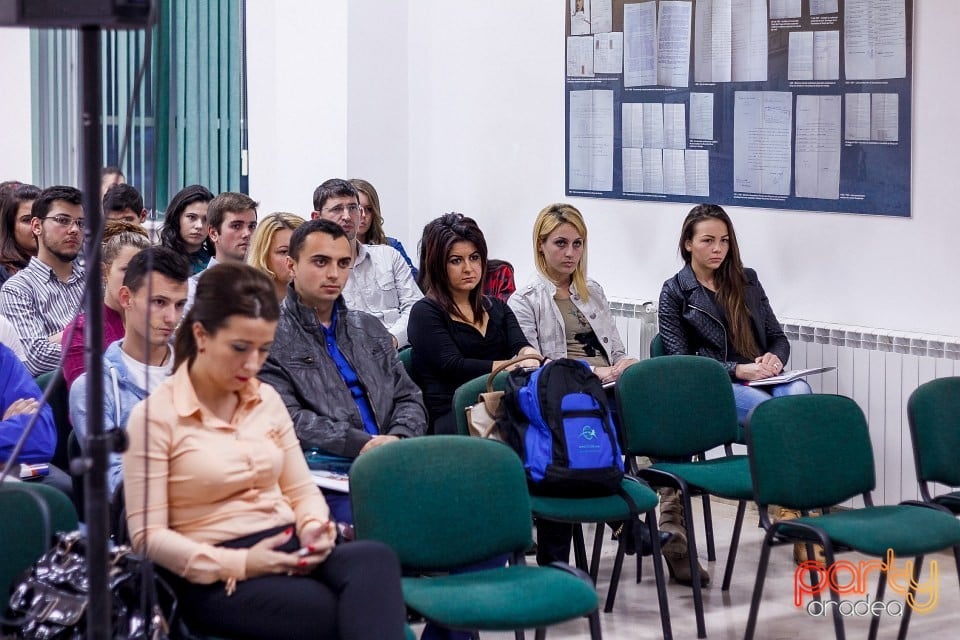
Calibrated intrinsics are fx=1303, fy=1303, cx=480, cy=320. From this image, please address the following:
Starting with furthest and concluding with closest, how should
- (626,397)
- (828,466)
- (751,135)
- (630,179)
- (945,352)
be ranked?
1. (630,179)
2. (751,135)
3. (945,352)
4. (626,397)
5. (828,466)

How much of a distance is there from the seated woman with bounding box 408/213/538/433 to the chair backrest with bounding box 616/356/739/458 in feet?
1.35

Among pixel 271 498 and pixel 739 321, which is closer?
pixel 271 498

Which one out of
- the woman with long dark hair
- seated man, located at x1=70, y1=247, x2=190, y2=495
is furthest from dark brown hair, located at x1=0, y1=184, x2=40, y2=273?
seated man, located at x1=70, y1=247, x2=190, y2=495

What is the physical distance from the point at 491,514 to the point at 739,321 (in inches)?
83.9

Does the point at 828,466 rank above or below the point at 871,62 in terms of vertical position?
below

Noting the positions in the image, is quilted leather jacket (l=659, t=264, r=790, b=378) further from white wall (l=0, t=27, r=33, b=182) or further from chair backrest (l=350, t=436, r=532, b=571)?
white wall (l=0, t=27, r=33, b=182)

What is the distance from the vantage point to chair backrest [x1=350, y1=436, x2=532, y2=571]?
2.93 m

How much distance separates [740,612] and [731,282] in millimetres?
1431

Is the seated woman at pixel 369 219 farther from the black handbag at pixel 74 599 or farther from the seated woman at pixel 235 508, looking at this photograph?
the black handbag at pixel 74 599

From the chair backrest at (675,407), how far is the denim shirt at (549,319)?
71 cm

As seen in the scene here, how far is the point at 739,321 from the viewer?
16.0ft

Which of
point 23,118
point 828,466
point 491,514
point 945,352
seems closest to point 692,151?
point 945,352

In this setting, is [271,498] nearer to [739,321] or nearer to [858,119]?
[739,321]

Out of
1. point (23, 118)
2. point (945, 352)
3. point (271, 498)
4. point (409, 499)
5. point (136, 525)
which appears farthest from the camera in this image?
point (23, 118)
